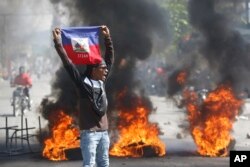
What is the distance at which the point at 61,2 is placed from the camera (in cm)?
1389

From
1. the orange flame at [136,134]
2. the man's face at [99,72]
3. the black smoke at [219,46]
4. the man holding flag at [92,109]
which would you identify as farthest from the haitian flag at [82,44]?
the black smoke at [219,46]

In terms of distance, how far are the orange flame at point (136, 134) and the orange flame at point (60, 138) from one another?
70cm

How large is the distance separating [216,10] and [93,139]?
6.39 metres

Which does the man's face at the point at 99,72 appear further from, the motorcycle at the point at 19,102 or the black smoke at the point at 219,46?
the motorcycle at the point at 19,102

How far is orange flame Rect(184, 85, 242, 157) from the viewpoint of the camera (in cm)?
1156

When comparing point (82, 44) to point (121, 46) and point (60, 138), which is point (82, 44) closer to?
point (60, 138)

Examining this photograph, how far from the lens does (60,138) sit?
11625 mm

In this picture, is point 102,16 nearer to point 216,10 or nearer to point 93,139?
point 216,10

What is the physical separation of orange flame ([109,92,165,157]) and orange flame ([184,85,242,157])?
696 millimetres

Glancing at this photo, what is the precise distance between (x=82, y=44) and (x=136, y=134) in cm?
381

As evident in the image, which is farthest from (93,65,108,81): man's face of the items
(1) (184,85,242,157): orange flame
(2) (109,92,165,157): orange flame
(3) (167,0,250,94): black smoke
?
(3) (167,0,250,94): black smoke

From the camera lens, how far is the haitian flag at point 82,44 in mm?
8164

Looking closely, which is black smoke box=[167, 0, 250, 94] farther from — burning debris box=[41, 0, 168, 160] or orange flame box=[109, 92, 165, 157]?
orange flame box=[109, 92, 165, 157]

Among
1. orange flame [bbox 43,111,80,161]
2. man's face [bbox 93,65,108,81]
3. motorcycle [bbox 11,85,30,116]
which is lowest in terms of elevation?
orange flame [bbox 43,111,80,161]
